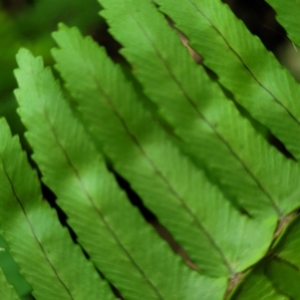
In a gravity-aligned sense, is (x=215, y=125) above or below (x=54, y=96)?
below

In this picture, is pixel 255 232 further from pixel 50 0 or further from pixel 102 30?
pixel 50 0

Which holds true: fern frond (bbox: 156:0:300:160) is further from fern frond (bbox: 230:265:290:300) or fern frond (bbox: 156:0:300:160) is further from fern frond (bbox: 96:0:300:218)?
fern frond (bbox: 230:265:290:300)

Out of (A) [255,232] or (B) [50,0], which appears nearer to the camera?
(A) [255,232]

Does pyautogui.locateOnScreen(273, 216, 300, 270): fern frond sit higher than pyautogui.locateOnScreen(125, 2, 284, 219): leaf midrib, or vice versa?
pyautogui.locateOnScreen(125, 2, 284, 219): leaf midrib

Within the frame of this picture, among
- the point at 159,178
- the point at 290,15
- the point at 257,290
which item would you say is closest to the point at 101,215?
the point at 159,178

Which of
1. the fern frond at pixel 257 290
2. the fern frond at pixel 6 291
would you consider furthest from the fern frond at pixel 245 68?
the fern frond at pixel 6 291

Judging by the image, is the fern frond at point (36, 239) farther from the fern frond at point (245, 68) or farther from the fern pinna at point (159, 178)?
the fern frond at point (245, 68)

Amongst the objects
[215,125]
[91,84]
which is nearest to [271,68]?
[215,125]

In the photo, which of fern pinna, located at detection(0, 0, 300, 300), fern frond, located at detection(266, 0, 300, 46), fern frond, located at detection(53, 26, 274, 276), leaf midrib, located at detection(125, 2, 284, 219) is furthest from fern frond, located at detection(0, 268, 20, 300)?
fern frond, located at detection(266, 0, 300, 46)
